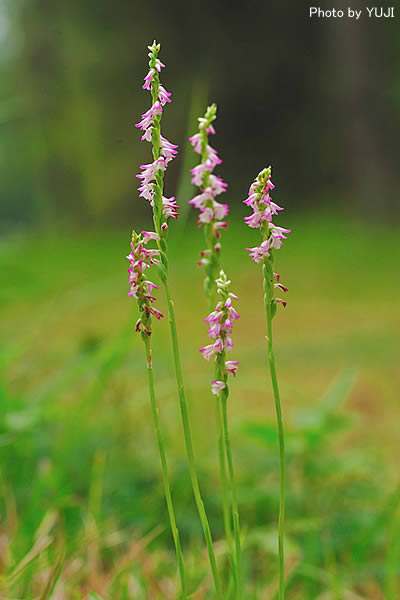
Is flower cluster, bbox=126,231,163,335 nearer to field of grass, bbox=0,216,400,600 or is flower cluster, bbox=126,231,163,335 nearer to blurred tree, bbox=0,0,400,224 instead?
field of grass, bbox=0,216,400,600

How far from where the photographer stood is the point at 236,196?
283 cm

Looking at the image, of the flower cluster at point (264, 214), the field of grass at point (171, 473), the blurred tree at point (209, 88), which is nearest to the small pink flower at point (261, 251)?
the flower cluster at point (264, 214)

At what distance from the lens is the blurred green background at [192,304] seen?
1.65 ft

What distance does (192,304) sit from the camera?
60.7 inches

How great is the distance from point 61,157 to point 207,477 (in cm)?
258

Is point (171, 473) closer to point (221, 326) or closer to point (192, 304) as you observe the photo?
point (221, 326)

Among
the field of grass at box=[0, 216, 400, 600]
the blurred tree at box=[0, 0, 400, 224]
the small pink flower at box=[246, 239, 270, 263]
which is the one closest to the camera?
the small pink flower at box=[246, 239, 270, 263]

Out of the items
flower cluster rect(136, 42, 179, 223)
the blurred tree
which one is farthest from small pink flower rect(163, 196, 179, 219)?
the blurred tree

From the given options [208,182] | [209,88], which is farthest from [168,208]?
[209,88]

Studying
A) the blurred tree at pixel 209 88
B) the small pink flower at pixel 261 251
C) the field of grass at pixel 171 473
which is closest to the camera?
the small pink flower at pixel 261 251

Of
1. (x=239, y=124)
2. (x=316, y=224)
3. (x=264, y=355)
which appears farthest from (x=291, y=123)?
(x=264, y=355)

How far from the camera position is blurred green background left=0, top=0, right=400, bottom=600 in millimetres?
503

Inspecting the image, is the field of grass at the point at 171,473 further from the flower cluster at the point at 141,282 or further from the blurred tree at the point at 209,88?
the blurred tree at the point at 209,88

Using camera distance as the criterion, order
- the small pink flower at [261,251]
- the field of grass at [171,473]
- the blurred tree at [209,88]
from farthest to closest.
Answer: the blurred tree at [209,88] < the field of grass at [171,473] < the small pink flower at [261,251]
